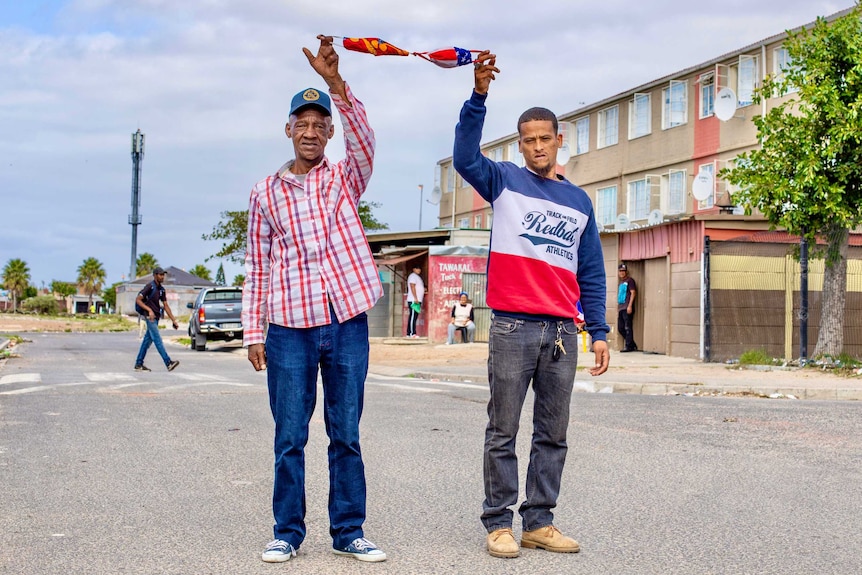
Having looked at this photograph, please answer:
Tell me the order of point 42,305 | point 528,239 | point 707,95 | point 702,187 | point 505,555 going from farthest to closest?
point 42,305
point 707,95
point 702,187
point 528,239
point 505,555

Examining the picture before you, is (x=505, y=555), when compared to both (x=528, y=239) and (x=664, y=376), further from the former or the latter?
(x=664, y=376)

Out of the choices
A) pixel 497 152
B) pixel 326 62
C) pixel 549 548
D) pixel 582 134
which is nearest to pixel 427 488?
pixel 549 548

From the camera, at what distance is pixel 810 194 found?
1819 cm

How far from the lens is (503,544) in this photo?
15.5ft

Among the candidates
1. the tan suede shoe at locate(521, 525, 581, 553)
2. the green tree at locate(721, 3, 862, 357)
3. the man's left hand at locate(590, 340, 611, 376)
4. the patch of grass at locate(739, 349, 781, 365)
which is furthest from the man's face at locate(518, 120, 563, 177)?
the patch of grass at locate(739, 349, 781, 365)

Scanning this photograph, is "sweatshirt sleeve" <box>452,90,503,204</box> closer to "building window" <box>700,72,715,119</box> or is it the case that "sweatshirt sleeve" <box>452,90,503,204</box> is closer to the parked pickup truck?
the parked pickup truck

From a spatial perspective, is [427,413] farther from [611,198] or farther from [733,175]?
[611,198]

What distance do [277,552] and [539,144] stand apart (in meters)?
2.19

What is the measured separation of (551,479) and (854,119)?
14.9 meters

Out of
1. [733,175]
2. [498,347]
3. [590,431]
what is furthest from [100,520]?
[733,175]

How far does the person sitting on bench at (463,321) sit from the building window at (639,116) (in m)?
13.3

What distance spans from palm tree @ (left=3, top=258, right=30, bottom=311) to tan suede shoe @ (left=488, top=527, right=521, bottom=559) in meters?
128

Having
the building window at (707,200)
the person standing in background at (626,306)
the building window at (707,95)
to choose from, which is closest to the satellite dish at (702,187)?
the person standing in background at (626,306)

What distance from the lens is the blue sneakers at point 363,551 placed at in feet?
15.1
